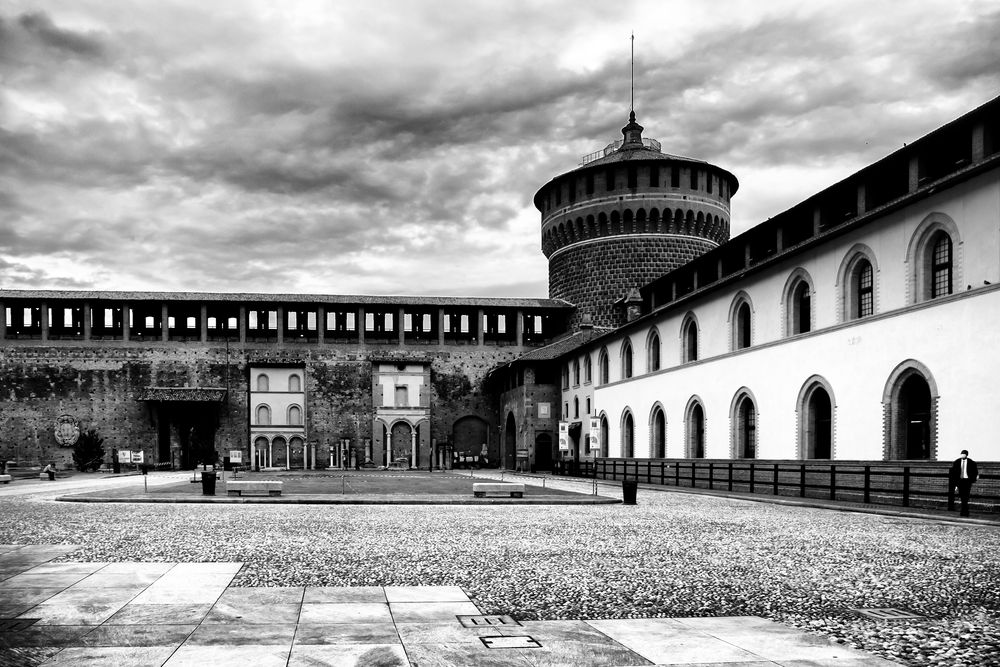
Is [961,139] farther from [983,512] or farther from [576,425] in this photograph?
[576,425]

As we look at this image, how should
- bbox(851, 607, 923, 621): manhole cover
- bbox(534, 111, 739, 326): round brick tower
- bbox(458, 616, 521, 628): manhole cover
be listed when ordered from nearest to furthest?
bbox(458, 616, 521, 628): manhole cover
bbox(851, 607, 923, 621): manhole cover
bbox(534, 111, 739, 326): round brick tower

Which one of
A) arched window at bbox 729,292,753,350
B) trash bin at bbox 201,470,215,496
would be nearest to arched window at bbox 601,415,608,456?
arched window at bbox 729,292,753,350

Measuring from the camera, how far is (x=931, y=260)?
74.4 ft

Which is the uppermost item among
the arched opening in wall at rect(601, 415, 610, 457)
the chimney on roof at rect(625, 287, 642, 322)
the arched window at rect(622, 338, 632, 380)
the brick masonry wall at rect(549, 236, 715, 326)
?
the brick masonry wall at rect(549, 236, 715, 326)

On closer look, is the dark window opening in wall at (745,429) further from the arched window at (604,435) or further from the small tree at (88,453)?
the small tree at (88,453)

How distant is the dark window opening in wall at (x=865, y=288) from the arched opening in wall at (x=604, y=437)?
74.9ft

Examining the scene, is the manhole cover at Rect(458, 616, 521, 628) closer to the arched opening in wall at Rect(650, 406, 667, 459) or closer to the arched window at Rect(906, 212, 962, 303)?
the arched window at Rect(906, 212, 962, 303)

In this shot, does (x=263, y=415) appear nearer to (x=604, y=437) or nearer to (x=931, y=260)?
(x=604, y=437)

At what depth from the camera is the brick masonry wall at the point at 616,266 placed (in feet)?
184

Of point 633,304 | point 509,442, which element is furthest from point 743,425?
point 509,442

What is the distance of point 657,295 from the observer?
161ft

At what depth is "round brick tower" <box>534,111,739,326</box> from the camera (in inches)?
2192

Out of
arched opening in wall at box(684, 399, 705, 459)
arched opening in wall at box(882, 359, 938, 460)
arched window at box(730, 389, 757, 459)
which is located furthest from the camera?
arched opening in wall at box(684, 399, 705, 459)

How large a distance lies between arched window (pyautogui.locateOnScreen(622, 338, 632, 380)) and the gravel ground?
26.6 meters
